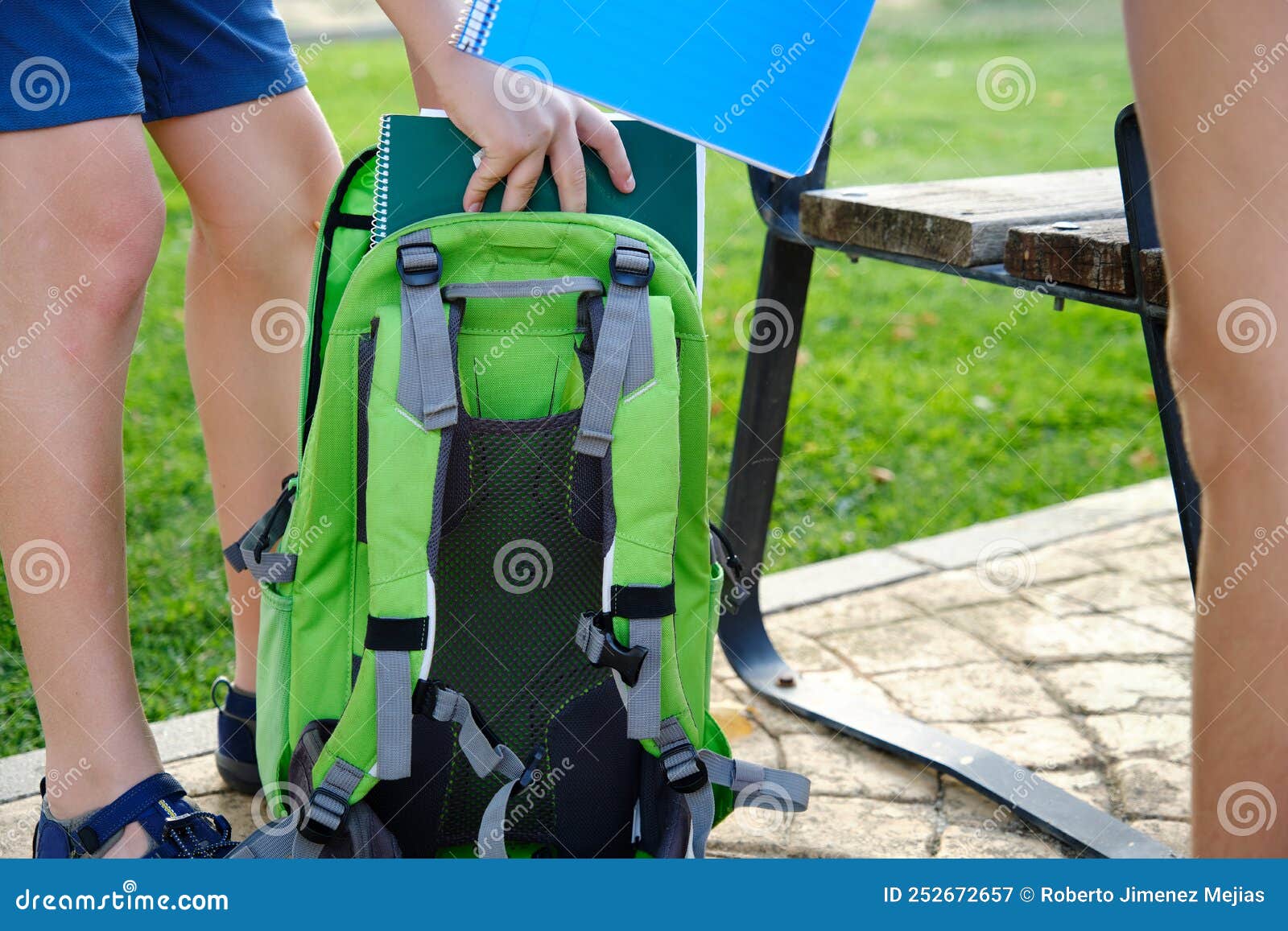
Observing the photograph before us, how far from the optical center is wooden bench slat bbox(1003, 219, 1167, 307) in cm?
159

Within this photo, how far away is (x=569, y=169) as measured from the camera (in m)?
1.66

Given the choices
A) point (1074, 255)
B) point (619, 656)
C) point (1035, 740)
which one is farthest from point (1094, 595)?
point (619, 656)

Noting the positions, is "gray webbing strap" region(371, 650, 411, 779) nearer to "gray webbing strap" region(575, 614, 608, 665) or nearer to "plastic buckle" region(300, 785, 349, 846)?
"plastic buckle" region(300, 785, 349, 846)

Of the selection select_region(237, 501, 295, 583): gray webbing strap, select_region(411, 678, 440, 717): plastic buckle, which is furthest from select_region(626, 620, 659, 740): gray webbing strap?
select_region(237, 501, 295, 583): gray webbing strap

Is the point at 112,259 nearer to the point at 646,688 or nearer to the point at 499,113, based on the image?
the point at 499,113

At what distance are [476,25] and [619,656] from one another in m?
0.76

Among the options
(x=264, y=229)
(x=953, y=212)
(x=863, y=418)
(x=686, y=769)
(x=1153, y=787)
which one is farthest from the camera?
(x=863, y=418)

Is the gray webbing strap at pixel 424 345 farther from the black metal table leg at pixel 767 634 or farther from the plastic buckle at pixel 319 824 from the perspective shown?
the black metal table leg at pixel 767 634

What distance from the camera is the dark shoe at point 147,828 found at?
166cm

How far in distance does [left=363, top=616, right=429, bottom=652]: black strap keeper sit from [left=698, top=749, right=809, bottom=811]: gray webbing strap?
15.9 inches

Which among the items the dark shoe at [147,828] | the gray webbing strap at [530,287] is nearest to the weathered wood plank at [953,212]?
the gray webbing strap at [530,287]

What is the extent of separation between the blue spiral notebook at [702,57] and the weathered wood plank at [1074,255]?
0.32 meters
